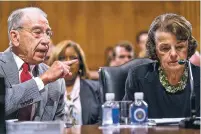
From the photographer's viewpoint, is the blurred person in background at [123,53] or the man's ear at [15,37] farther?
the blurred person in background at [123,53]

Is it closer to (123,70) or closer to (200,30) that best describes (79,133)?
(123,70)

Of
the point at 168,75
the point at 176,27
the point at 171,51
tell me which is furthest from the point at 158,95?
the point at 176,27

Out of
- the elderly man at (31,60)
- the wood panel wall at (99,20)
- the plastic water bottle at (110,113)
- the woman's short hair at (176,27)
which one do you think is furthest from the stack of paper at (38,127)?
the wood panel wall at (99,20)

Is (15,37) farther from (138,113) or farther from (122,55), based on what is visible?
(122,55)

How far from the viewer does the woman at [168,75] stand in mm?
2727

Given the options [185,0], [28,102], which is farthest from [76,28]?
[28,102]

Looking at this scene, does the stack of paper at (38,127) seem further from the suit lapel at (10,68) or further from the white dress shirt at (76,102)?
the white dress shirt at (76,102)

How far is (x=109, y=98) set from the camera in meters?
2.37

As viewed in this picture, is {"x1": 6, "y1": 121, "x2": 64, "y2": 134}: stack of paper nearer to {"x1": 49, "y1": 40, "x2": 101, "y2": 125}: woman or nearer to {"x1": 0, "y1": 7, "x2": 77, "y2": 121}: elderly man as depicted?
{"x1": 0, "y1": 7, "x2": 77, "y2": 121}: elderly man

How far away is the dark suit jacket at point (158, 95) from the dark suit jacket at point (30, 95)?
42 centimetres

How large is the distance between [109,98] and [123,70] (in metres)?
0.63

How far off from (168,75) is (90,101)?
4.72 ft

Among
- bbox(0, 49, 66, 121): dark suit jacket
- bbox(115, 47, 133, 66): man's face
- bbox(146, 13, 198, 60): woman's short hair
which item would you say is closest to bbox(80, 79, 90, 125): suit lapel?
bbox(0, 49, 66, 121): dark suit jacket

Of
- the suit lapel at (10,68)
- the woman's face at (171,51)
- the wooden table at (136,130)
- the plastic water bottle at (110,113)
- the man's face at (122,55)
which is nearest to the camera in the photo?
the wooden table at (136,130)
